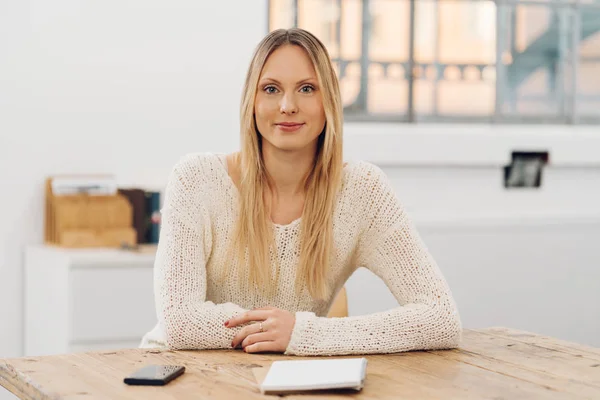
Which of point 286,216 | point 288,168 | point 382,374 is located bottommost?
point 382,374

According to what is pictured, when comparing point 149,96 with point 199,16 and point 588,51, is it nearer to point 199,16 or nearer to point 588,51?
point 199,16

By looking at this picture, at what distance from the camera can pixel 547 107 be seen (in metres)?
5.30

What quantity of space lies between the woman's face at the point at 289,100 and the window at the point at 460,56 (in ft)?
7.91

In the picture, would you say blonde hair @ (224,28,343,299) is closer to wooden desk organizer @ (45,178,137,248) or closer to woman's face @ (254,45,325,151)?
woman's face @ (254,45,325,151)

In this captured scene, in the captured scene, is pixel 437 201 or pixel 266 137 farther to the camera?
pixel 437 201

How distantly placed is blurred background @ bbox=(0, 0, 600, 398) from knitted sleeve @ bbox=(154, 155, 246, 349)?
4.49ft

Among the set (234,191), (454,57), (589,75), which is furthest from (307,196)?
(589,75)

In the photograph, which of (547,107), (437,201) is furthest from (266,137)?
(547,107)

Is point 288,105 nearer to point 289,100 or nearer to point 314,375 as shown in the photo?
point 289,100

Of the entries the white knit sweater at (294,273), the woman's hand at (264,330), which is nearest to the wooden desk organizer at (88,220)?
the white knit sweater at (294,273)

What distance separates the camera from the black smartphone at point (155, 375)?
1690 millimetres

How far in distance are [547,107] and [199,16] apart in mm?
2099

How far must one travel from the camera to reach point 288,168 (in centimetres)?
239

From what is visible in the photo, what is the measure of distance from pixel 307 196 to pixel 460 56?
114 inches
